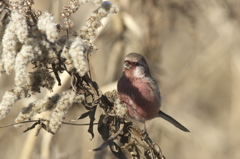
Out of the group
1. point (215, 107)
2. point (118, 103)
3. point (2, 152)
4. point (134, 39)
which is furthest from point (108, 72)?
point (215, 107)

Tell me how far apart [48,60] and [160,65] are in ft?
10.00

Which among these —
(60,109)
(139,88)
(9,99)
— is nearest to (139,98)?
(139,88)

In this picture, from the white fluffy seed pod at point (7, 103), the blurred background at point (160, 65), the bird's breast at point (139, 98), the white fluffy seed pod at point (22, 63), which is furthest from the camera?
the blurred background at point (160, 65)

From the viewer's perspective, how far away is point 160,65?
4746 millimetres

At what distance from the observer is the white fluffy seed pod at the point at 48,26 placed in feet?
5.47

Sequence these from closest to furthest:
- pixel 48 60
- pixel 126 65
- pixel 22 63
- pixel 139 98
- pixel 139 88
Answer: pixel 22 63 < pixel 48 60 < pixel 139 98 < pixel 126 65 < pixel 139 88

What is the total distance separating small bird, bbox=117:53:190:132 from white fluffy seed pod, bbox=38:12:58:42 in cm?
176

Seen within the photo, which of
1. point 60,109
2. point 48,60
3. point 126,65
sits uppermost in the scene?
point 48,60

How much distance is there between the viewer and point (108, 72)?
4426 millimetres

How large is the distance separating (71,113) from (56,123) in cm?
257

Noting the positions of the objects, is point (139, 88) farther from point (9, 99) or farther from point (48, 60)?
point (9, 99)

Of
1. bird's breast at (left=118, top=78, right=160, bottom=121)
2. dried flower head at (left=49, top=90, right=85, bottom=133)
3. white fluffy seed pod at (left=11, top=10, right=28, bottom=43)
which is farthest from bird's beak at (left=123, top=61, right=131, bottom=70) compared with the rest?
white fluffy seed pod at (left=11, top=10, right=28, bottom=43)

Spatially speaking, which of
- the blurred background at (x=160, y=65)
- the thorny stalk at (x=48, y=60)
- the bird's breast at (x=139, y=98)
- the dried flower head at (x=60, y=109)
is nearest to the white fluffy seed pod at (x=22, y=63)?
the thorny stalk at (x=48, y=60)

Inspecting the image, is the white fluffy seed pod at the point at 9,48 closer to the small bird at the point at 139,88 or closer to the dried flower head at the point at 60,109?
the dried flower head at the point at 60,109
